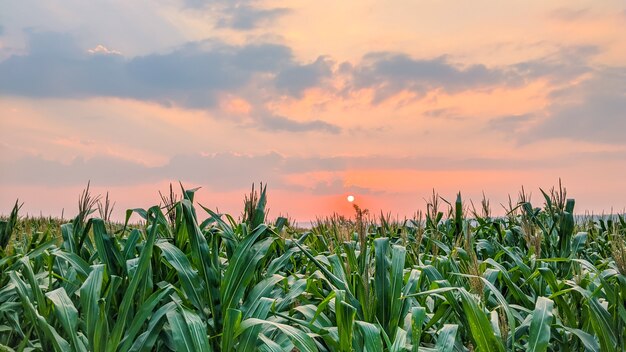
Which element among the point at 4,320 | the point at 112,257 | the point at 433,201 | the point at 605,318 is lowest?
the point at 4,320

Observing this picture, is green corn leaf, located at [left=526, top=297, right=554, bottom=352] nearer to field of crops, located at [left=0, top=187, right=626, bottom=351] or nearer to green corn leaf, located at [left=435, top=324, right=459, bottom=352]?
field of crops, located at [left=0, top=187, right=626, bottom=351]

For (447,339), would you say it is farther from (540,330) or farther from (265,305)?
(265,305)

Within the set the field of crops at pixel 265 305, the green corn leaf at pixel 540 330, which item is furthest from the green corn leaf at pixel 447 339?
the green corn leaf at pixel 540 330

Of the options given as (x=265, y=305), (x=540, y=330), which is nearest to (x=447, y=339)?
(x=540, y=330)

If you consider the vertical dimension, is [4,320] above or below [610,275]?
below

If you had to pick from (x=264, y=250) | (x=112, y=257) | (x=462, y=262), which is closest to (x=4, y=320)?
(x=112, y=257)

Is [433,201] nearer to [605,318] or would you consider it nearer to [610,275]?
[610,275]

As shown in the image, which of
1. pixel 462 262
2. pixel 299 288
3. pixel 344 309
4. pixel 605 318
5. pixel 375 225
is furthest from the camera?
pixel 375 225

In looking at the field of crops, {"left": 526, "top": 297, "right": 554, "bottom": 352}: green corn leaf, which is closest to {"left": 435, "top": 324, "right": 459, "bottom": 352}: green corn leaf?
the field of crops

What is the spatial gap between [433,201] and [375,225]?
192 centimetres

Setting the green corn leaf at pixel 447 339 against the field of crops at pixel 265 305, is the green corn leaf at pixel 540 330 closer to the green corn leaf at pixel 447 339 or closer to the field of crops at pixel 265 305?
the field of crops at pixel 265 305

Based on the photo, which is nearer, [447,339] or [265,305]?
[447,339]

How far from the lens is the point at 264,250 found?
3.45 meters

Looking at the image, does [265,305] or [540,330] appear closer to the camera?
[540,330]
